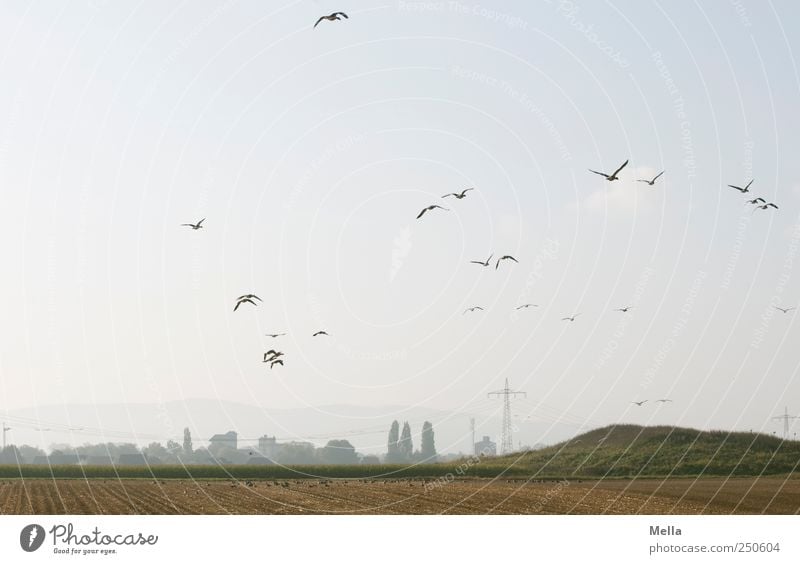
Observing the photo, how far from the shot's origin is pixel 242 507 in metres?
49.5

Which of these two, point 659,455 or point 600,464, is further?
point 659,455

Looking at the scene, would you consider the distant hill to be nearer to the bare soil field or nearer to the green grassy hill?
the green grassy hill

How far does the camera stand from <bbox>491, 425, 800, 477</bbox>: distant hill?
10281 cm
